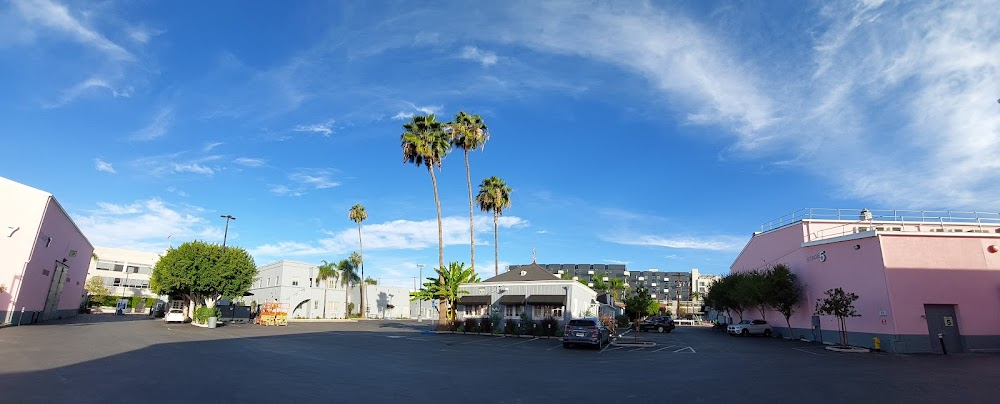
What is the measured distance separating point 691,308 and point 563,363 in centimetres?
12675

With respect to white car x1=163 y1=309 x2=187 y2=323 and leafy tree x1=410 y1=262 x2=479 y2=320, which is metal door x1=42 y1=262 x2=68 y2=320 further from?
leafy tree x1=410 y1=262 x2=479 y2=320

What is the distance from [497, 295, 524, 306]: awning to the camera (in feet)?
130

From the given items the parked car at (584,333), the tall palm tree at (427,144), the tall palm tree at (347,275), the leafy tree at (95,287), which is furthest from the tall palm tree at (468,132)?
the leafy tree at (95,287)

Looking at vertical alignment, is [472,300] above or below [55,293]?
above

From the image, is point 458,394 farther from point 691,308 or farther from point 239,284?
point 691,308

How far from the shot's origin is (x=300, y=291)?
69.6 metres

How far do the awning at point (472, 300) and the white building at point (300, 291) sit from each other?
36263 mm

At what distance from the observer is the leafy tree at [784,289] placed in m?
37.4

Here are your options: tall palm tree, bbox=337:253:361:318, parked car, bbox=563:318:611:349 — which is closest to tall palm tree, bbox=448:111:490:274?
parked car, bbox=563:318:611:349

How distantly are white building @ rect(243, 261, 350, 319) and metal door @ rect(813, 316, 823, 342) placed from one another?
6040cm

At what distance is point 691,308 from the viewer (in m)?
133

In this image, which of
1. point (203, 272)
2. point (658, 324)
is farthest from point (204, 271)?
point (658, 324)

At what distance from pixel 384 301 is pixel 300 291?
16.6 m

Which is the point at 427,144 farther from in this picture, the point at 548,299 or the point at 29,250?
the point at 29,250
